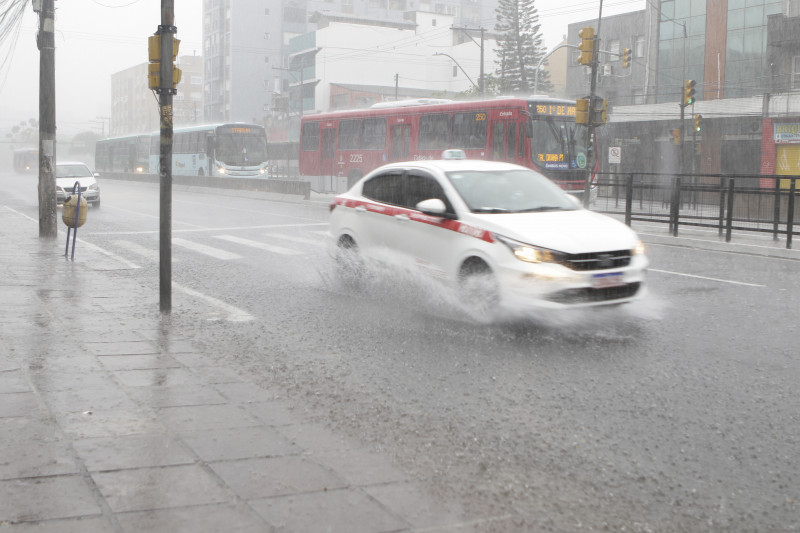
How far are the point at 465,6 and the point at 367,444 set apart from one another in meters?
131

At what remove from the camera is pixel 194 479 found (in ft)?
13.3

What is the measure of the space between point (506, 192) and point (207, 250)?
24.1 ft

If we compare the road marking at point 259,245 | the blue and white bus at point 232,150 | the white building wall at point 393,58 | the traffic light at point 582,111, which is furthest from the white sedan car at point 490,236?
the white building wall at point 393,58

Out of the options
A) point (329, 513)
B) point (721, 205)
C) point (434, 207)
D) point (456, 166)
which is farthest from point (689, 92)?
point (329, 513)

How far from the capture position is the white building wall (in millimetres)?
88938

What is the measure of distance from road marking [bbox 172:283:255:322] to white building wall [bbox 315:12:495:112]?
7973 centimetres

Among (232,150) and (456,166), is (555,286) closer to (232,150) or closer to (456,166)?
(456,166)

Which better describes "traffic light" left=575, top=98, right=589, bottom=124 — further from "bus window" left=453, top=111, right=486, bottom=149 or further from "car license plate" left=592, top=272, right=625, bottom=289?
"car license plate" left=592, top=272, right=625, bottom=289

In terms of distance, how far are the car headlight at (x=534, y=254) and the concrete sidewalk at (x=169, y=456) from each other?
284 centimetres

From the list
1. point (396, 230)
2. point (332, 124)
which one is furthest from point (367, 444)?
point (332, 124)

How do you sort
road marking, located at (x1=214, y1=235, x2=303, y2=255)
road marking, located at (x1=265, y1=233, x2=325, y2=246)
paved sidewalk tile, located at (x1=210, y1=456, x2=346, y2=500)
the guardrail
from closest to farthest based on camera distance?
paved sidewalk tile, located at (x1=210, y1=456, x2=346, y2=500)
road marking, located at (x1=214, y1=235, x2=303, y2=255)
road marking, located at (x1=265, y1=233, x2=325, y2=246)
the guardrail

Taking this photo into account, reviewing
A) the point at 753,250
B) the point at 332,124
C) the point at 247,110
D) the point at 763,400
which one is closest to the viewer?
the point at 763,400

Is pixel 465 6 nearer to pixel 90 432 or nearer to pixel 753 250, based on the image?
pixel 753 250

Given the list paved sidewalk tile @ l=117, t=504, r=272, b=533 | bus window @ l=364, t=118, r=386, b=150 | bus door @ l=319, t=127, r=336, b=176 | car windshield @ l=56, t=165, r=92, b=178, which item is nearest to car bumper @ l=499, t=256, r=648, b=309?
paved sidewalk tile @ l=117, t=504, r=272, b=533
